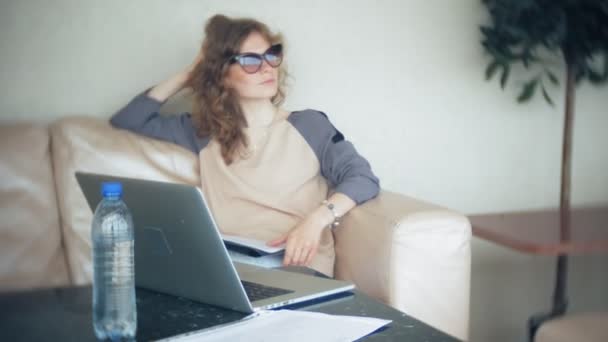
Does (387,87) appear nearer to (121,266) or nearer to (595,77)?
(595,77)

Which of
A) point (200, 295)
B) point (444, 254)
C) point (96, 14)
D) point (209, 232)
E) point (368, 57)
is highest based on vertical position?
point (96, 14)

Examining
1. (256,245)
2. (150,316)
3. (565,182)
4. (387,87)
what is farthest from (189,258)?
(565,182)

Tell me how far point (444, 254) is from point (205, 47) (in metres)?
0.91

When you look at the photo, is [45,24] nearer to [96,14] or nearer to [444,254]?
[96,14]

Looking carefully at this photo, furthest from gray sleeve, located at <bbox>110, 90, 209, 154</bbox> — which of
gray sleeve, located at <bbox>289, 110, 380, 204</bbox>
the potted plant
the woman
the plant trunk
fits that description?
the plant trunk

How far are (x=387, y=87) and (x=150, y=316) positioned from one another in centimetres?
154

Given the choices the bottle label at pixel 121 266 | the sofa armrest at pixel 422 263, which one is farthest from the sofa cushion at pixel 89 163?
the bottle label at pixel 121 266

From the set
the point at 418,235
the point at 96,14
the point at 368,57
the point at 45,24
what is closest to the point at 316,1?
the point at 368,57

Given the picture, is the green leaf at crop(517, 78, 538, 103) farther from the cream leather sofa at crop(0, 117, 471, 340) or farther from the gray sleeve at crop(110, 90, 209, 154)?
the gray sleeve at crop(110, 90, 209, 154)

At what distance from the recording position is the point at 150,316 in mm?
1047

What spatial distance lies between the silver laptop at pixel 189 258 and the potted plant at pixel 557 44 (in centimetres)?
110

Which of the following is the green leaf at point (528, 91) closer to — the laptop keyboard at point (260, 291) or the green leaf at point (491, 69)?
the green leaf at point (491, 69)

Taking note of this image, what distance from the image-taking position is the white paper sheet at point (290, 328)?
3.01 ft

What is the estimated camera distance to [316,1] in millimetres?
2238
